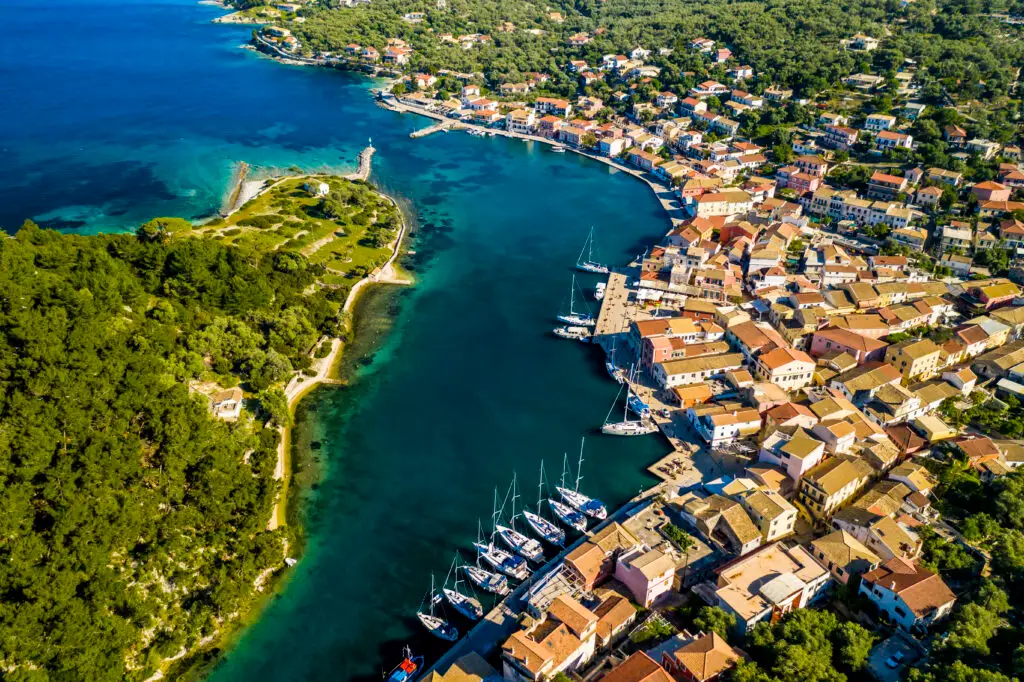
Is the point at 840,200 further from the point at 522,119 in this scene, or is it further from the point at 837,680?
the point at 837,680

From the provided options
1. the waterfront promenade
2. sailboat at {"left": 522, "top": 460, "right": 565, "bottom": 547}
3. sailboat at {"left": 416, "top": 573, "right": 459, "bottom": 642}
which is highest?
the waterfront promenade

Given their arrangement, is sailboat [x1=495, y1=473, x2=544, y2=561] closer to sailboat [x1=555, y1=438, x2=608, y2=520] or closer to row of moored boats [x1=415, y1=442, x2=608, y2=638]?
row of moored boats [x1=415, y1=442, x2=608, y2=638]

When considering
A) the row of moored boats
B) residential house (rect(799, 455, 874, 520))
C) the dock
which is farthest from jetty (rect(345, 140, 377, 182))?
residential house (rect(799, 455, 874, 520))

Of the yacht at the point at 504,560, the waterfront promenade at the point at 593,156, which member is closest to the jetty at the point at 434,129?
the waterfront promenade at the point at 593,156

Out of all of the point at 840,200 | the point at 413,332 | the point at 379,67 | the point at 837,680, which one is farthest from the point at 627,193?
the point at 379,67

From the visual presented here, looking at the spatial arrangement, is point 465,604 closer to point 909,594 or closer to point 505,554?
point 505,554

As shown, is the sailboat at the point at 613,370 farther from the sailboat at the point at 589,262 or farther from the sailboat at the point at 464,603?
the sailboat at the point at 464,603
